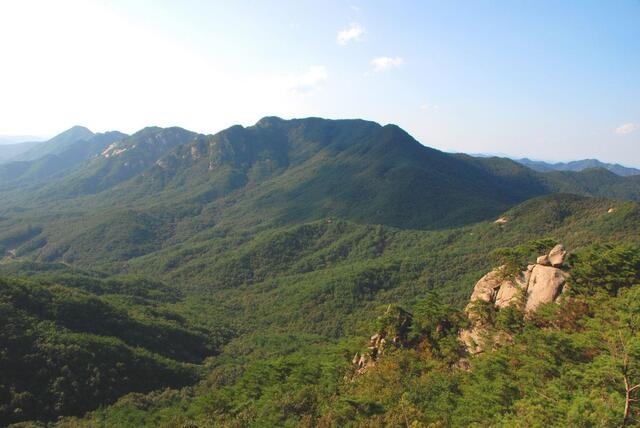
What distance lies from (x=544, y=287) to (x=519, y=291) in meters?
2.60

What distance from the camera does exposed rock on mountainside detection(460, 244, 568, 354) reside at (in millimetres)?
42688

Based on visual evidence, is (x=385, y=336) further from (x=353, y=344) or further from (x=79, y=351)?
(x=79, y=351)

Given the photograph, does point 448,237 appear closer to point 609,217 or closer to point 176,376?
point 609,217

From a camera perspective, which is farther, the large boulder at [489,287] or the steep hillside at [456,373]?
the large boulder at [489,287]

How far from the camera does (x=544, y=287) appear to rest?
142 ft

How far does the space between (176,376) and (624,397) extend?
8844 cm

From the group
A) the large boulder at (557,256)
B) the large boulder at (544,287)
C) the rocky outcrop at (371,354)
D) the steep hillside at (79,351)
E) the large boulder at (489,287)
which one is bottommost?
the steep hillside at (79,351)

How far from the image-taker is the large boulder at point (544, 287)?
1671 inches

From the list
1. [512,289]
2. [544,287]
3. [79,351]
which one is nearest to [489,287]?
[512,289]

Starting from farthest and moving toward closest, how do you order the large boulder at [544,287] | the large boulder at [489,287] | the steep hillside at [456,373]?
the large boulder at [489,287]
the large boulder at [544,287]
the steep hillside at [456,373]

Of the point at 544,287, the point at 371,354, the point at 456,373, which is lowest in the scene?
the point at 371,354

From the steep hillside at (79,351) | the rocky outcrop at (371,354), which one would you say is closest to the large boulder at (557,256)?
the rocky outcrop at (371,354)

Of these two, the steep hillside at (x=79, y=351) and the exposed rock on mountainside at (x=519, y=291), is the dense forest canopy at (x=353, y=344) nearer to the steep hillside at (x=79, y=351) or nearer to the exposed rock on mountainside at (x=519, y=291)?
the steep hillside at (x=79, y=351)

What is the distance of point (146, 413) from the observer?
217 ft
